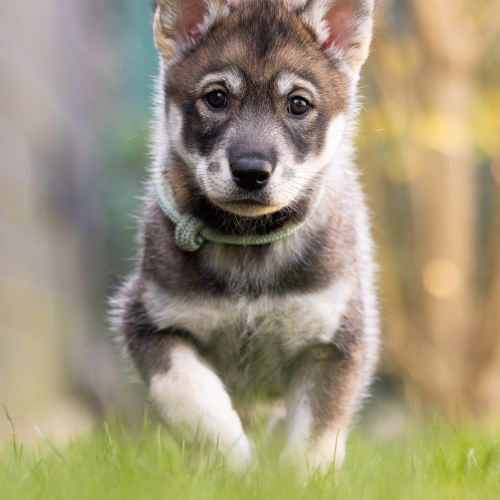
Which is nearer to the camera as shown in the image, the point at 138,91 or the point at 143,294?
the point at 143,294

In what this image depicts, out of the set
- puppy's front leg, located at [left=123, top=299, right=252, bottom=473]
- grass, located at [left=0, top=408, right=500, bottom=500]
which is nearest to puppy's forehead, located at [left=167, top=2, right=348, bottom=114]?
puppy's front leg, located at [left=123, top=299, right=252, bottom=473]

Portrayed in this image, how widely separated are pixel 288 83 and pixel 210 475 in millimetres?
1540

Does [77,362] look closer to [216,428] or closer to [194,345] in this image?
[194,345]

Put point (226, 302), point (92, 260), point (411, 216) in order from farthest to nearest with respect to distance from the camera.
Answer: point (411, 216) → point (92, 260) → point (226, 302)

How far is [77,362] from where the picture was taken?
233 inches

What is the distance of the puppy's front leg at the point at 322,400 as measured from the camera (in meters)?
2.86

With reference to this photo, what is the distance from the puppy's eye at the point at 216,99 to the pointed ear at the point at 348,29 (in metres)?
0.59

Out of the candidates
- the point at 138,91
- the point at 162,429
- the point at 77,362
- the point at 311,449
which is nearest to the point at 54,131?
the point at 138,91

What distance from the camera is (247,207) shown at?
278 cm

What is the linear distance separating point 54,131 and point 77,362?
6.34 feet

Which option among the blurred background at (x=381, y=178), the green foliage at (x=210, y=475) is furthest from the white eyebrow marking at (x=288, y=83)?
the blurred background at (x=381, y=178)

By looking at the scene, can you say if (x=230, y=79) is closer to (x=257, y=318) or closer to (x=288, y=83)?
(x=288, y=83)

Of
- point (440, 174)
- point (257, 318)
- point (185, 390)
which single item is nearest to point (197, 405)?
point (185, 390)

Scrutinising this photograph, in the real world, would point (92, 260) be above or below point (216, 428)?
below
